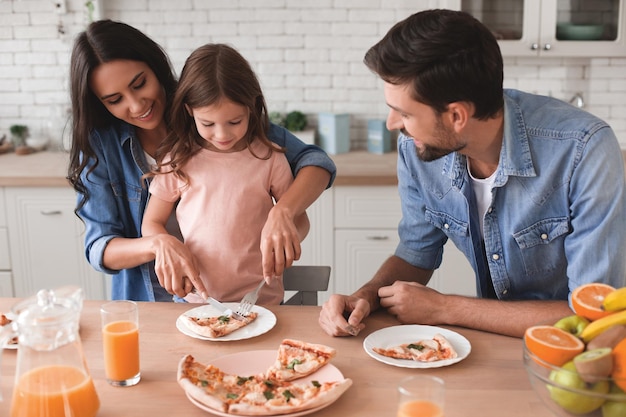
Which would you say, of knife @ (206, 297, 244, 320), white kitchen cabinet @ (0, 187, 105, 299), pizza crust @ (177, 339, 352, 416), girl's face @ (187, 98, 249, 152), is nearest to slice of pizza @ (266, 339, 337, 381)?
pizza crust @ (177, 339, 352, 416)

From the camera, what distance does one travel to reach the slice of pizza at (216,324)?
1.65 metres

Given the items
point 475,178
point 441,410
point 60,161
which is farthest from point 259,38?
point 441,410

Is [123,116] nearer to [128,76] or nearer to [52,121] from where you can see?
[128,76]

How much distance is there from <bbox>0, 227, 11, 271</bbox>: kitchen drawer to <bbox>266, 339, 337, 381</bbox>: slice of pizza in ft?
8.06

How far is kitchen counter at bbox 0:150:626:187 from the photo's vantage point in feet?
11.2

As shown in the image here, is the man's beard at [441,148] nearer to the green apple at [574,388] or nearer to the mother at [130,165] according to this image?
the mother at [130,165]

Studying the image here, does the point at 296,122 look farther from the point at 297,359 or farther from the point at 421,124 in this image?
the point at 297,359

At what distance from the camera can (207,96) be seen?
6.40ft

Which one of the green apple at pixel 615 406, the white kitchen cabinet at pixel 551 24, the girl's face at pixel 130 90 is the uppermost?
the white kitchen cabinet at pixel 551 24

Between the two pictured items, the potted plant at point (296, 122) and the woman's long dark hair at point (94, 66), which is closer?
the woman's long dark hair at point (94, 66)

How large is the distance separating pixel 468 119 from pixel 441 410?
0.86m

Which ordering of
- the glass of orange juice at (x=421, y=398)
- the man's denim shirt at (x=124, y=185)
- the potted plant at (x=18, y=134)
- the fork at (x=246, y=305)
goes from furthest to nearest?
the potted plant at (x=18, y=134), the man's denim shirt at (x=124, y=185), the fork at (x=246, y=305), the glass of orange juice at (x=421, y=398)

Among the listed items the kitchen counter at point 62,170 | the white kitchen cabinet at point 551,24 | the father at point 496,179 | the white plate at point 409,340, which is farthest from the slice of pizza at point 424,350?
the white kitchen cabinet at point 551,24

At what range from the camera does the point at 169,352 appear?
1.60 m
